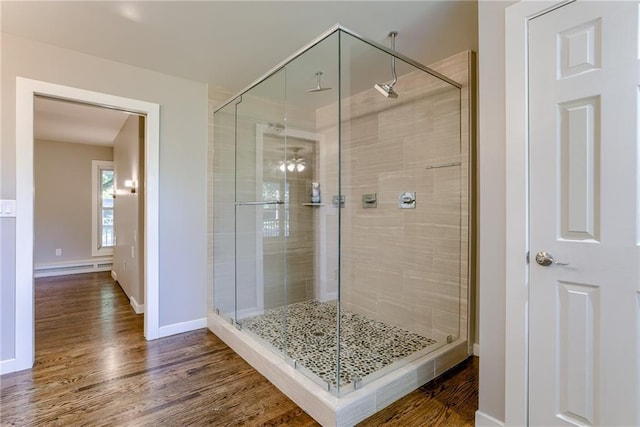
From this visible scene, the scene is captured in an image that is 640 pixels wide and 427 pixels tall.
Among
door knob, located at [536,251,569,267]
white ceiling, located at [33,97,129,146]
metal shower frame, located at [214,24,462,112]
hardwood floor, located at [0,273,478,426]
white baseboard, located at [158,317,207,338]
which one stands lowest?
hardwood floor, located at [0,273,478,426]

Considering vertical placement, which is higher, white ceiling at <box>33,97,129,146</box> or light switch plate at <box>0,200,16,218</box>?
white ceiling at <box>33,97,129,146</box>

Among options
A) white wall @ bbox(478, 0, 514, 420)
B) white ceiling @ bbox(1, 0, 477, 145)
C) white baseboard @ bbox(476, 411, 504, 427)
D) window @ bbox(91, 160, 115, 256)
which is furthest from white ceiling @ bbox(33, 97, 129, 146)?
white baseboard @ bbox(476, 411, 504, 427)

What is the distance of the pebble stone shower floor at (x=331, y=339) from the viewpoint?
2088 mm

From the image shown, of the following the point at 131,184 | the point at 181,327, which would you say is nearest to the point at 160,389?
the point at 181,327

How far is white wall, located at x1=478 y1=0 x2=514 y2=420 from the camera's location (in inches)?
60.3

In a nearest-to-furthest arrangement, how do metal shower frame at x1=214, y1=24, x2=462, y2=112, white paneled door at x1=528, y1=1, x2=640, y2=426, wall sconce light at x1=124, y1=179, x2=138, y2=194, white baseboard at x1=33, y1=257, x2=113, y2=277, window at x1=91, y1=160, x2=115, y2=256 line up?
white paneled door at x1=528, y1=1, x2=640, y2=426, metal shower frame at x1=214, y1=24, x2=462, y2=112, wall sconce light at x1=124, y1=179, x2=138, y2=194, white baseboard at x1=33, y1=257, x2=113, y2=277, window at x1=91, y1=160, x2=115, y2=256

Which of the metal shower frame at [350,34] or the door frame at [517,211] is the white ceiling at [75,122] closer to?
the metal shower frame at [350,34]

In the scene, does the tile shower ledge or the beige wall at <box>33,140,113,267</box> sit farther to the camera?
the beige wall at <box>33,140,113,267</box>

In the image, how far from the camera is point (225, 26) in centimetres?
213

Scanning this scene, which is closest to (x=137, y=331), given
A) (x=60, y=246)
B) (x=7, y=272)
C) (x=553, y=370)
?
(x=7, y=272)

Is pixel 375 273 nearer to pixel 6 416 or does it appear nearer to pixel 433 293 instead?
pixel 433 293

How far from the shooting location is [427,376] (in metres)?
2.08

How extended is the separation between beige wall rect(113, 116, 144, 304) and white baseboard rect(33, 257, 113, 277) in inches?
40.8

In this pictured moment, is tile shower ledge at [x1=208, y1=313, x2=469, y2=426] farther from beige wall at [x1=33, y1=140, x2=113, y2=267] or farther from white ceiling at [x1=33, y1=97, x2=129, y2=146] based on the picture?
beige wall at [x1=33, y1=140, x2=113, y2=267]
